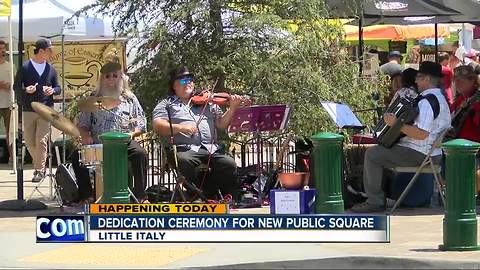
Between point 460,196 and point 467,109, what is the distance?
3081mm

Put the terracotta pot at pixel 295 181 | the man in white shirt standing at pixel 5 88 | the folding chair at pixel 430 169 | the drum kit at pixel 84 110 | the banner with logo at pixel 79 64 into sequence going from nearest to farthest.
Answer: the terracotta pot at pixel 295 181 → the folding chair at pixel 430 169 → the drum kit at pixel 84 110 → the man in white shirt standing at pixel 5 88 → the banner with logo at pixel 79 64

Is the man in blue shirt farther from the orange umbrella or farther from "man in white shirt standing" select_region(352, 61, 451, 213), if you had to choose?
the orange umbrella

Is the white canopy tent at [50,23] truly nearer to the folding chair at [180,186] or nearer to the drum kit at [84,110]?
the drum kit at [84,110]

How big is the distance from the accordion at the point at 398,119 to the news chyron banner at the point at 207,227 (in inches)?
Answer: 90.9

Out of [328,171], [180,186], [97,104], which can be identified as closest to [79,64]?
[97,104]

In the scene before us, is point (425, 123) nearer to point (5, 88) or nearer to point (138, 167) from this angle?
point (138, 167)

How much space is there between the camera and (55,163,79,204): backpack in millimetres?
11727

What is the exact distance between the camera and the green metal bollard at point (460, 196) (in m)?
8.58

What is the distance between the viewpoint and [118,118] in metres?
11.6

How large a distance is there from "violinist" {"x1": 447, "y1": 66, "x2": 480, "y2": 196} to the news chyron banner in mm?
2998

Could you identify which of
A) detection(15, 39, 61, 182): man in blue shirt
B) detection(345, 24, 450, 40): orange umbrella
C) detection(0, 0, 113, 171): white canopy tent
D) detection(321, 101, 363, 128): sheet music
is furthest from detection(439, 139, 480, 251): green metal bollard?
detection(345, 24, 450, 40): orange umbrella

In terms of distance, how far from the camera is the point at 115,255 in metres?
8.84

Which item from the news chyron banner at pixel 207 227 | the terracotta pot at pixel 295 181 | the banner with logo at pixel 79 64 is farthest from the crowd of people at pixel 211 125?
the banner with logo at pixel 79 64

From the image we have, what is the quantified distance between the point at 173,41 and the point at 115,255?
12.5 ft
